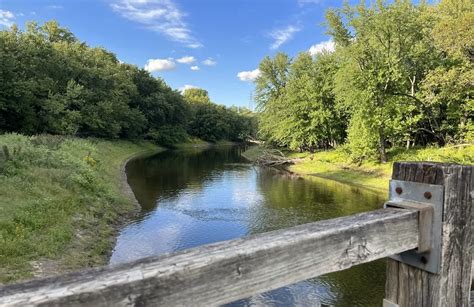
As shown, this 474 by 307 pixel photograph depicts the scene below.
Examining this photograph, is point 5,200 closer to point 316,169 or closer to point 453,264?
point 453,264

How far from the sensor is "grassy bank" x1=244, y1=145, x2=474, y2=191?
23.6 m

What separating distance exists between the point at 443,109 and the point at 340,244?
107 ft

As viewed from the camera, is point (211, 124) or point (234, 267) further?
point (211, 124)

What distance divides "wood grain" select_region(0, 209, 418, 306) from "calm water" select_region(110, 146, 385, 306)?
7.92 metres

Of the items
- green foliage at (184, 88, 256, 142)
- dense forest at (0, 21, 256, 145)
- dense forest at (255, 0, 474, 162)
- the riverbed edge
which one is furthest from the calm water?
green foliage at (184, 88, 256, 142)

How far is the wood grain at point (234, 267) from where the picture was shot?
1088 millimetres

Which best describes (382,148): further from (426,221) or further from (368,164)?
(426,221)

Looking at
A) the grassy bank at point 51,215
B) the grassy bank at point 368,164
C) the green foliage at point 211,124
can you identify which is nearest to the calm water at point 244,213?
the grassy bank at point 51,215

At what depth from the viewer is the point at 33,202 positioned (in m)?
11.7

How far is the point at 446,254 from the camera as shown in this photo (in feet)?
5.91

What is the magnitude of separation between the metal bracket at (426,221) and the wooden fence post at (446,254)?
24 mm

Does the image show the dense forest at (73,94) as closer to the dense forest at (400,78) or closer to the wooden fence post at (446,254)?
the dense forest at (400,78)

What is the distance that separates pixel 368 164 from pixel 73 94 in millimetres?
32923

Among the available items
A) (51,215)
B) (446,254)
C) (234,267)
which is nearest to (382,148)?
(51,215)
